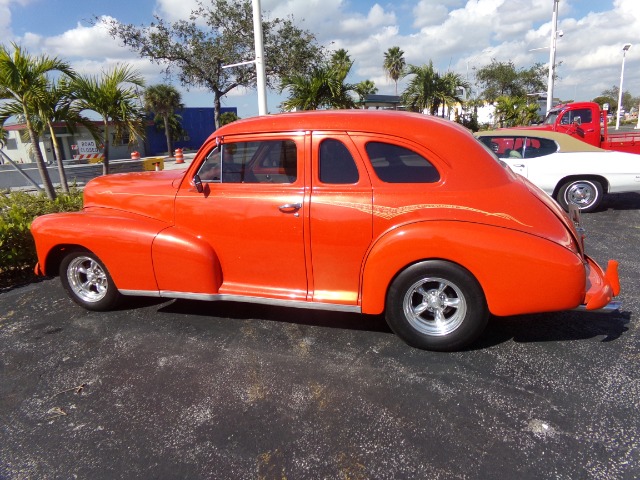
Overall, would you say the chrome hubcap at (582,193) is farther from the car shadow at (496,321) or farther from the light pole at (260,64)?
the light pole at (260,64)

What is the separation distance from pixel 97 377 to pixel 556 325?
3.62m

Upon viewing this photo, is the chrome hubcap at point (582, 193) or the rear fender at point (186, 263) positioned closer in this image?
Answer: the rear fender at point (186, 263)

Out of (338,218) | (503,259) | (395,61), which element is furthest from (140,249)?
(395,61)

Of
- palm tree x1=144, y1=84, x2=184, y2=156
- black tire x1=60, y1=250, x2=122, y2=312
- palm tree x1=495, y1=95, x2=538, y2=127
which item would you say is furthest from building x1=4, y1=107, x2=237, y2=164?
black tire x1=60, y1=250, x2=122, y2=312

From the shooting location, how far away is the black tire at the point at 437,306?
3057 mm

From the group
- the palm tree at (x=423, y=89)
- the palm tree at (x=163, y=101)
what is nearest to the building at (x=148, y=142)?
the palm tree at (x=163, y=101)

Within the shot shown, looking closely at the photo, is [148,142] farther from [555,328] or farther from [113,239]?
[555,328]

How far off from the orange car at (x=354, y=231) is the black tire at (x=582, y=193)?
16.0ft

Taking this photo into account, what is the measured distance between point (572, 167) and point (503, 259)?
567 centimetres

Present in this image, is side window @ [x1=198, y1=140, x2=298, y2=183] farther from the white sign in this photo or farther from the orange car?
the white sign

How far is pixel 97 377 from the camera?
3.14 m

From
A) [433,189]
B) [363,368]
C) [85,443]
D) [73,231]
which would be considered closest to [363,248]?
[433,189]

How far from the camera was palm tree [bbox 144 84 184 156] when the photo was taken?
31.7 metres

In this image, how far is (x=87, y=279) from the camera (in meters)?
4.18
